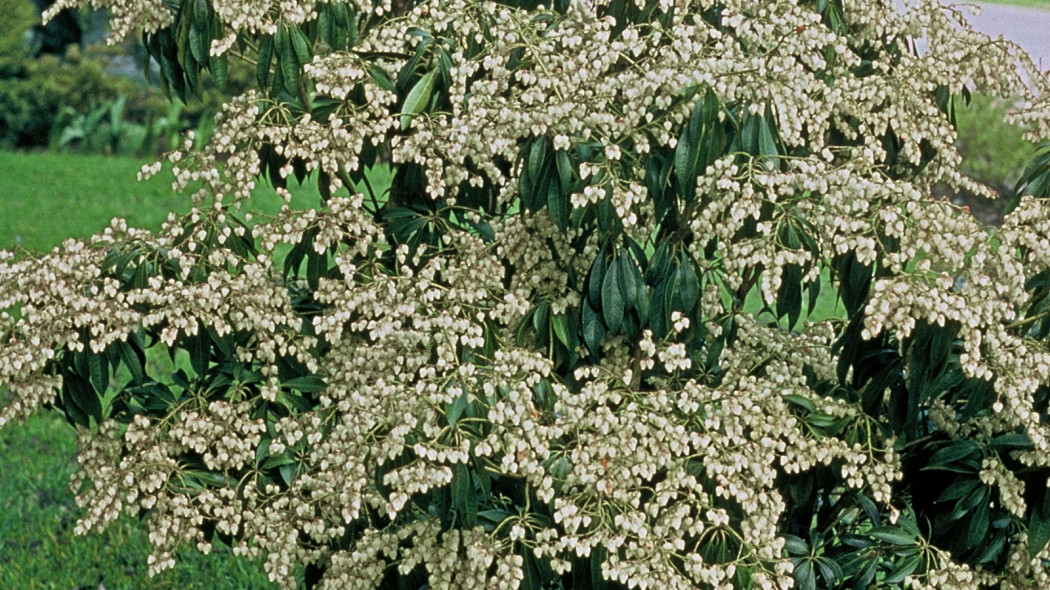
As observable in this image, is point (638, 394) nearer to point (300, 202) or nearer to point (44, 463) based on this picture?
point (44, 463)

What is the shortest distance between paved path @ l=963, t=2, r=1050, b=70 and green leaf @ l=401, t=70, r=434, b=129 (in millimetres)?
12741

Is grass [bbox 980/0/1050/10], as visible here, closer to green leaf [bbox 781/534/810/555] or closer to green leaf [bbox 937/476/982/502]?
green leaf [bbox 937/476/982/502]

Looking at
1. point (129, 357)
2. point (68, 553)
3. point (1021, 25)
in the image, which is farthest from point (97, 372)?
point (1021, 25)

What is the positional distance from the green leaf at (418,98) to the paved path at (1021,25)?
12.7 meters

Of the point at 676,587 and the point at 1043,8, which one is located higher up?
the point at 676,587

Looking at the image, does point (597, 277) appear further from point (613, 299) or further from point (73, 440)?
point (73, 440)

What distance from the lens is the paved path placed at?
629 inches

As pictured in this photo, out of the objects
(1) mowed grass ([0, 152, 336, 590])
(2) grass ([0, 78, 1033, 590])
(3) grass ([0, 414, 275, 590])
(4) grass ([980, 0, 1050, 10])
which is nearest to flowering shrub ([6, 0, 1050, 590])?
(2) grass ([0, 78, 1033, 590])

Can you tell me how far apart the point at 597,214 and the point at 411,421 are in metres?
0.74

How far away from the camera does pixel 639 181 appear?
3314 mm

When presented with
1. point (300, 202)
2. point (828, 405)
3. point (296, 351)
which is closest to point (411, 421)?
point (296, 351)

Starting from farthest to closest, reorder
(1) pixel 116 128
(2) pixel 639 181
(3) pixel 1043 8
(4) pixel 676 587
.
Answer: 1. (3) pixel 1043 8
2. (1) pixel 116 128
3. (2) pixel 639 181
4. (4) pixel 676 587

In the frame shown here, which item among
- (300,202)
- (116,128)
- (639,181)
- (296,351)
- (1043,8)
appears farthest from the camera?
(1043,8)

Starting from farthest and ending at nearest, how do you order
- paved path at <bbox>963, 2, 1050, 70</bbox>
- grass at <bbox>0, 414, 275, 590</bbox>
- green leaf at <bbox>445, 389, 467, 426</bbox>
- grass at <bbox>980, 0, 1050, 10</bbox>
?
grass at <bbox>980, 0, 1050, 10</bbox> → paved path at <bbox>963, 2, 1050, 70</bbox> → grass at <bbox>0, 414, 275, 590</bbox> → green leaf at <bbox>445, 389, 467, 426</bbox>
